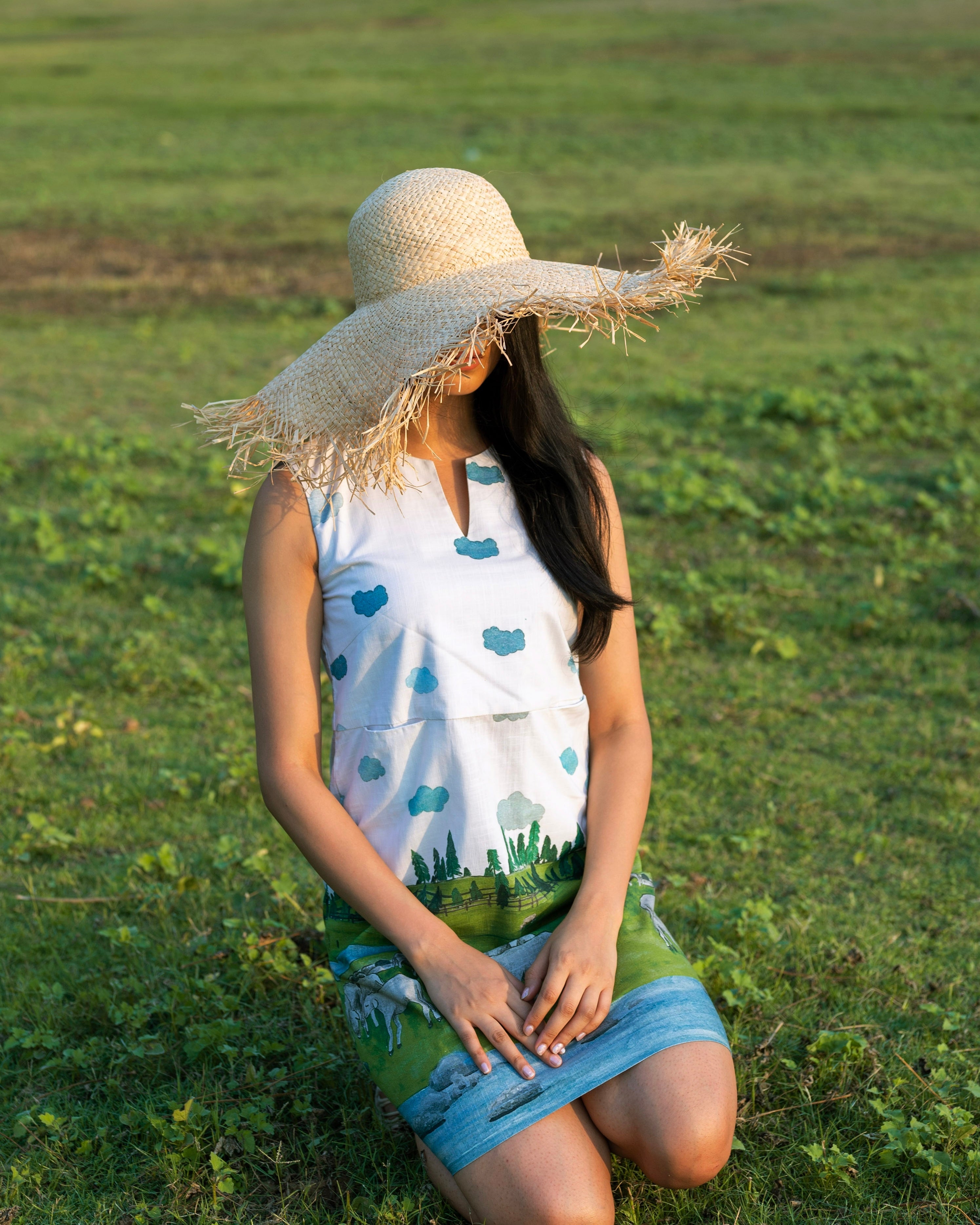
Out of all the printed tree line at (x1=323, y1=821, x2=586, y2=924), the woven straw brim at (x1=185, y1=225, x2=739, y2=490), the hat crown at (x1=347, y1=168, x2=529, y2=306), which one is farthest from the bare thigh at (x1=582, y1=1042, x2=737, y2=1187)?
the hat crown at (x1=347, y1=168, x2=529, y2=306)

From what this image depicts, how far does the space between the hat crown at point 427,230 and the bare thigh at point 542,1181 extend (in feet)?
4.85

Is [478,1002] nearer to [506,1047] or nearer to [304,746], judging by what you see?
[506,1047]

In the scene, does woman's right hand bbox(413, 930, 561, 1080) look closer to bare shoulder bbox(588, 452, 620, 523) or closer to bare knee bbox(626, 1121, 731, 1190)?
bare knee bbox(626, 1121, 731, 1190)

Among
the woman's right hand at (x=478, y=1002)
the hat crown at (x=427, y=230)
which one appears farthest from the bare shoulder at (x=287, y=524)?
the woman's right hand at (x=478, y=1002)

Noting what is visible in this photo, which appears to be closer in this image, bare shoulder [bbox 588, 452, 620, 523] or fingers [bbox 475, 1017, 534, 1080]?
fingers [bbox 475, 1017, 534, 1080]

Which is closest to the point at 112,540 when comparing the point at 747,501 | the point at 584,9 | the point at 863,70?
the point at 747,501

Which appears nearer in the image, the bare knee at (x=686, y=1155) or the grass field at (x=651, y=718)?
the bare knee at (x=686, y=1155)

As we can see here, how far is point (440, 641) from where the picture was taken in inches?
90.1

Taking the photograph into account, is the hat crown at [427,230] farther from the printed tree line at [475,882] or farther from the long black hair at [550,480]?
the printed tree line at [475,882]

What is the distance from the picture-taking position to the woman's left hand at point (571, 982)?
84.3 inches

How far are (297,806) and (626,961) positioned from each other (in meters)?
0.66

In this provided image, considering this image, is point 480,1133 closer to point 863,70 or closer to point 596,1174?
point 596,1174

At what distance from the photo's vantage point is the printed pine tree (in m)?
2.33

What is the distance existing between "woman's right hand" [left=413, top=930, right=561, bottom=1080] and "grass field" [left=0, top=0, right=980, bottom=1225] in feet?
1.41
